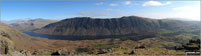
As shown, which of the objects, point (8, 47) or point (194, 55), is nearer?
point (8, 47)

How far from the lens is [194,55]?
27.9m

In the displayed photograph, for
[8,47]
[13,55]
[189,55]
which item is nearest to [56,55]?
[8,47]

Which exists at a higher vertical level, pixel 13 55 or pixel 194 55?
pixel 13 55

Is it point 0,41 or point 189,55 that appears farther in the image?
point 189,55

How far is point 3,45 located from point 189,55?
117 ft

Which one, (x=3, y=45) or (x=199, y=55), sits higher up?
(x=3, y=45)

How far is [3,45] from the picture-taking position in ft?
77.7

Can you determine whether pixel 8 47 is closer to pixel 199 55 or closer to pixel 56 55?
pixel 56 55

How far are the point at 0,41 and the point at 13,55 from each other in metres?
11.0

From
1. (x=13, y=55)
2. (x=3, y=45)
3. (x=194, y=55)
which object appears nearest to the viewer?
(x=13, y=55)

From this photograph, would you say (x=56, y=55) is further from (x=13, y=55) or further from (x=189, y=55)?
(x=189, y=55)

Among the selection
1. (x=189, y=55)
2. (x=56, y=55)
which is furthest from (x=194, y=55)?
(x=56, y=55)

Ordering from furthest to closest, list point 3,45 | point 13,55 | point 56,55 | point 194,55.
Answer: point 56,55 < point 194,55 < point 3,45 < point 13,55

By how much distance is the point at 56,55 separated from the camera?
3325cm
